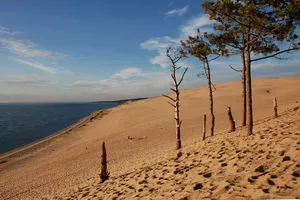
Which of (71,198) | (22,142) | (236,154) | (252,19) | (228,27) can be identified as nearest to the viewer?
(236,154)

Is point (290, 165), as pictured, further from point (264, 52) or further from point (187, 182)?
point (264, 52)

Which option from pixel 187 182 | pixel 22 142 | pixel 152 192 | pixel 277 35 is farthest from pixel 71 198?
pixel 22 142

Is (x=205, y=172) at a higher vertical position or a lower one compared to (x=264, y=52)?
lower

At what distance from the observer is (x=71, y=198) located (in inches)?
424

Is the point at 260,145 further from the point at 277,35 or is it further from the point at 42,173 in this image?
the point at 42,173

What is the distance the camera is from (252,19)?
39.3 ft

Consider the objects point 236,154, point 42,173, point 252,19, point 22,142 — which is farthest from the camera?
point 22,142

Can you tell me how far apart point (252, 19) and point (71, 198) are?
1305cm

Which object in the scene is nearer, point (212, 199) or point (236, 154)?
point (212, 199)

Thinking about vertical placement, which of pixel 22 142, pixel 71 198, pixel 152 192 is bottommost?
pixel 22 142

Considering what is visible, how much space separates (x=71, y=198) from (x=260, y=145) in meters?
8.99

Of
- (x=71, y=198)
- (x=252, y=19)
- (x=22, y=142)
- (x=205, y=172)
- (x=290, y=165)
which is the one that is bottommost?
(x=22, y=142)

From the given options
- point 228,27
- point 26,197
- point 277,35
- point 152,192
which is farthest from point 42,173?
point 277,35

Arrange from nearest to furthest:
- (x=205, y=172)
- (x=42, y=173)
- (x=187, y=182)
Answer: (x=187, y=182), (x=205, y=172), (x=42, y=173)
